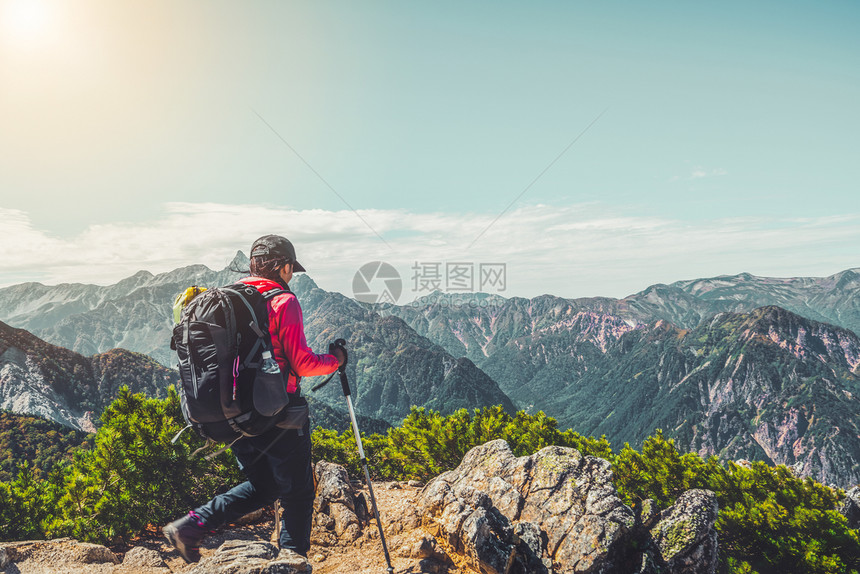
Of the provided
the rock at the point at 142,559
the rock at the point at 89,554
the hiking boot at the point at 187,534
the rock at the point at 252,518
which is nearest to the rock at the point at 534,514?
the rock at the point at 252,518

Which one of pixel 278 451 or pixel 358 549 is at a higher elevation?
pixel 278 451

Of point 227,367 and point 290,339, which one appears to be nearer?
point 227,367

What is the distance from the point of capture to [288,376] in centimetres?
573

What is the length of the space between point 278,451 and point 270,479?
1.78ft

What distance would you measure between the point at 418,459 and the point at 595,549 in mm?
9907

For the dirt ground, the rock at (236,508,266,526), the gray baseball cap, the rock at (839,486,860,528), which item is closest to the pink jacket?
the gray baseball cap

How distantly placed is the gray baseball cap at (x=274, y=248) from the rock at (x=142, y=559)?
7.61 metres

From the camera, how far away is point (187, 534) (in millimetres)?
6012

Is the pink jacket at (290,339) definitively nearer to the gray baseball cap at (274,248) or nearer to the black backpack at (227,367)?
the black backpack at (227,367)

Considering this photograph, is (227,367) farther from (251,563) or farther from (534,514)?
(534,514)

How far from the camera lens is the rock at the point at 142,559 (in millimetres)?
9289

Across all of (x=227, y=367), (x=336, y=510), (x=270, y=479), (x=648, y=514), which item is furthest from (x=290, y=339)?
(x=648, y=514)

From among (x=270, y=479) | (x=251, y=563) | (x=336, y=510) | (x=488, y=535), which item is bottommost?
(x=336, y=510)

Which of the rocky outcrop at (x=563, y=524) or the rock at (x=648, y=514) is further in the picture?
the rock at (x=648, y=514)
